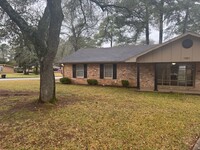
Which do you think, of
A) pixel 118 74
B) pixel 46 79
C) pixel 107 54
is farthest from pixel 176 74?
pixel 46 79

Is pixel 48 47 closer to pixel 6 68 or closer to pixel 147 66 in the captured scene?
pixel 147 66

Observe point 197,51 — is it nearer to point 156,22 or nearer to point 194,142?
point 194,142

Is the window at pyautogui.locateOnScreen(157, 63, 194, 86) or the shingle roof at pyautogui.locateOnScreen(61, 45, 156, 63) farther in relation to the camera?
the shingle roof at pyautogui.locateOnScreen(61, 45, 156, 63)

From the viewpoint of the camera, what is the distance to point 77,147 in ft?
16.9

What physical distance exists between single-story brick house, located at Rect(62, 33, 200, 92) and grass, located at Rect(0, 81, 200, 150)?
5278 millimetres

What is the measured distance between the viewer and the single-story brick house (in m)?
13.6

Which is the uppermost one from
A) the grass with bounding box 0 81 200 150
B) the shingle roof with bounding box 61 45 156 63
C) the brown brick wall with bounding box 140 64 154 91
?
the shingle roof with bounding box 61 45 156 63

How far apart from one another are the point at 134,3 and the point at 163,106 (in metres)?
5.73

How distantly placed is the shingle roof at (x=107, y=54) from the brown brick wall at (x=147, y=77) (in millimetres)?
2228

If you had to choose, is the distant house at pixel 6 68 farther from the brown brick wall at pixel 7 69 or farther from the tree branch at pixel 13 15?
the tree branch at pixel 13 15

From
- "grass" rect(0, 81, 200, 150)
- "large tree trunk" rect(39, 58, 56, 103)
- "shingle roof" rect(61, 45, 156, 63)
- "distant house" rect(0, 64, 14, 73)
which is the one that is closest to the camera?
"grass" rect(0, 81, 200, 150)

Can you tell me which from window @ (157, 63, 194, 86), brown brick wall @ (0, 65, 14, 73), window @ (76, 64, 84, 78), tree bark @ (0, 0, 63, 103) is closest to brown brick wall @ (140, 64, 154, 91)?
window @ (157, 63, 194, 86)

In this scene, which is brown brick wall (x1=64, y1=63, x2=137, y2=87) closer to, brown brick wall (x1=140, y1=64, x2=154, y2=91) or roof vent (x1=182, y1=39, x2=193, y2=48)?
brown brick wall (x1=140, y1=64, x2=154, y2=91)

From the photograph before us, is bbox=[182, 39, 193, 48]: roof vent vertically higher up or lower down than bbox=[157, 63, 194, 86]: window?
higher up
